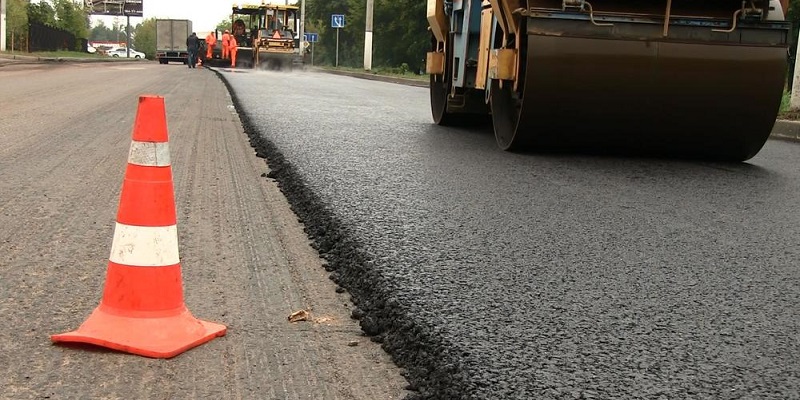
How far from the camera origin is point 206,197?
18.1 ft

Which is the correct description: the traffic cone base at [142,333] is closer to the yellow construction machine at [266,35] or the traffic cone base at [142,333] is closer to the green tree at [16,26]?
the yellow construction machine at [266,35]

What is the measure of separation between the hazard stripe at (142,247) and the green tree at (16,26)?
1919 inches

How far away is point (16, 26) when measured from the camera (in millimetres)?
49594

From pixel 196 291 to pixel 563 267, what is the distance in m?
1.45

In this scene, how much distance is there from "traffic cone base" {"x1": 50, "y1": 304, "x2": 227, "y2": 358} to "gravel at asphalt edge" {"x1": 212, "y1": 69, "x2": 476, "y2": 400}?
548mm

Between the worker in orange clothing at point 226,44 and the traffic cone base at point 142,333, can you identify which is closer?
the traffic cone base at point 142,333

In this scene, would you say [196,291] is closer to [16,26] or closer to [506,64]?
[506,64]

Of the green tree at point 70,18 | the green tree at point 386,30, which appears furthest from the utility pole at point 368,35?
the green tree at point 70,18

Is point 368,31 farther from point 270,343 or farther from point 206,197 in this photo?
point 270,343

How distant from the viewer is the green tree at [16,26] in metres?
48.7

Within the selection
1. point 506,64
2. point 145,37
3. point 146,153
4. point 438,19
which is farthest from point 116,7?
point 146,153

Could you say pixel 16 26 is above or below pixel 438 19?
below

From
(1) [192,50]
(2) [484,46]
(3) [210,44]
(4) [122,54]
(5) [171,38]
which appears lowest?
(4) [122,54]

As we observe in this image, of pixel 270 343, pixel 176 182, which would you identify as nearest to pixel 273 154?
pixel 176 182
